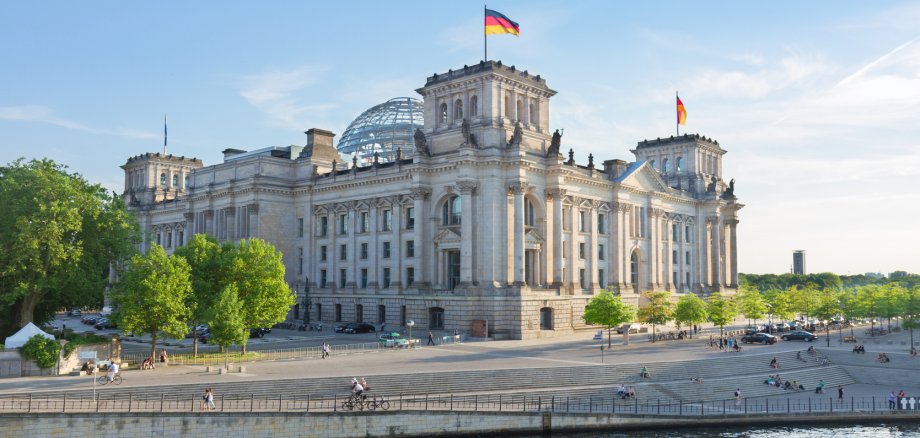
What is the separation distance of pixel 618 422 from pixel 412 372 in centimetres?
1321

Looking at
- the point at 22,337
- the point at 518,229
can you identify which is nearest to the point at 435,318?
the point at 518,229

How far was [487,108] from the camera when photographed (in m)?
80.2

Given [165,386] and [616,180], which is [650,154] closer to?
[616,180]

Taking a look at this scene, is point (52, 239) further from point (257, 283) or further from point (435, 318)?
point (435, 318)

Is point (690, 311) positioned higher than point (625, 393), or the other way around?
point (690, 311)

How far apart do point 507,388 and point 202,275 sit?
2614cm

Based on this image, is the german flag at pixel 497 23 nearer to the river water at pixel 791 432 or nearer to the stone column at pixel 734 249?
the river water at pixel 791 432

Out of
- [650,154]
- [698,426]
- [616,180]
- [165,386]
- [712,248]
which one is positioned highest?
[650,154]

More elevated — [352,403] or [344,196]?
[344,196]

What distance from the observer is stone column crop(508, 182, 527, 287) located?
78125mm

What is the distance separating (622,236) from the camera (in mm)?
97500

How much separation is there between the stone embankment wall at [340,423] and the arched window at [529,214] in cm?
3828

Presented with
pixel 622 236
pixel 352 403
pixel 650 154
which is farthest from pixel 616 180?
pixel 352 403

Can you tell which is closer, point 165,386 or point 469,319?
point 165,386
